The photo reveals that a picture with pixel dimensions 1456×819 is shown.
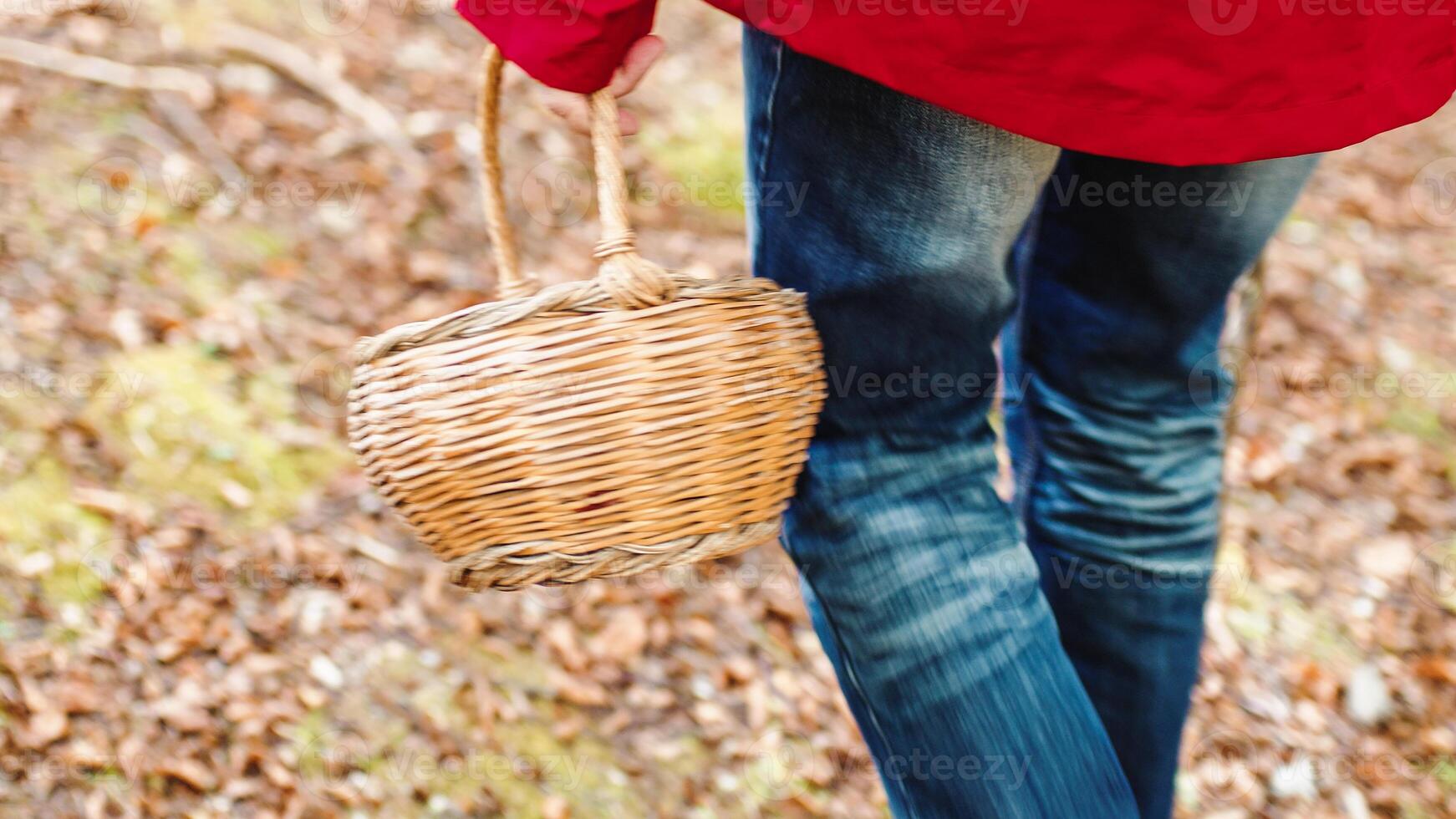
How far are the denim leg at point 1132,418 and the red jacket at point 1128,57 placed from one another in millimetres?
193

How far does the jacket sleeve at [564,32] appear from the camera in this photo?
0.78 m

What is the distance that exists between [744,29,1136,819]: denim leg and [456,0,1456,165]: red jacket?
73 millimetres

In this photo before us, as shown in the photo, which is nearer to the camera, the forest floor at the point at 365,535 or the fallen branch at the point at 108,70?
the forest floor at the point at 365,535

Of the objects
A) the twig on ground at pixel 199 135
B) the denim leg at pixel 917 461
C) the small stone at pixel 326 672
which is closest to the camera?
the denim leg at pixel 917 461

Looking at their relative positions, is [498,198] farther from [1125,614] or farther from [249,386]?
[249,386]

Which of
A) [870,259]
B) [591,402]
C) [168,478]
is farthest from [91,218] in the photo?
[870,259]

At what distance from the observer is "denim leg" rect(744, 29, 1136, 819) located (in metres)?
0.83
